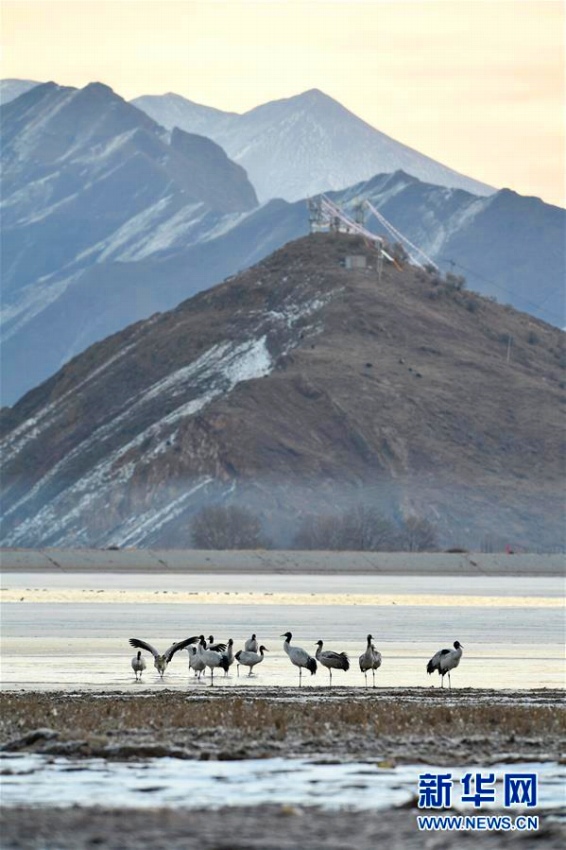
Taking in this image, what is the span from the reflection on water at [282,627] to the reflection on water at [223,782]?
12.9 metres

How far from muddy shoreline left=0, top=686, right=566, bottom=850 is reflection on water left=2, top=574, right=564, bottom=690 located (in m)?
4.12

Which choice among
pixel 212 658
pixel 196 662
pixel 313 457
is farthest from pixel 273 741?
pixel 313 457

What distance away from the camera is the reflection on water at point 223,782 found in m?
15.6

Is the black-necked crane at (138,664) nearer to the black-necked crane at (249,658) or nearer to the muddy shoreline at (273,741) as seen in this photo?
the black-necked crane at (249,658)

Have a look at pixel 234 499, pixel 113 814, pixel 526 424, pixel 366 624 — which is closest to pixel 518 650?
pixel 366 624

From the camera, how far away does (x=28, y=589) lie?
87.2m

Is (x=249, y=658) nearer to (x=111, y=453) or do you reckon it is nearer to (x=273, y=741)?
(x=273, y=741)

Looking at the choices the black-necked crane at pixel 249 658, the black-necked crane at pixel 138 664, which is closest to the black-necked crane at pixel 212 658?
the black-necked crane at pixel 138 664

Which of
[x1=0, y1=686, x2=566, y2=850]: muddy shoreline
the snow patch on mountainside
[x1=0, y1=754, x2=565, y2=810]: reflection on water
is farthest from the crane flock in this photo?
the snow patch on mountainside

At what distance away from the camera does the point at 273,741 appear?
19781 millimetres

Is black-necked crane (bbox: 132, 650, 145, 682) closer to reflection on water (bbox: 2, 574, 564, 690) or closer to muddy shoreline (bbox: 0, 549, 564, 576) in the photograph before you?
reflection on water (bbox: 2, 574, 564, 690)

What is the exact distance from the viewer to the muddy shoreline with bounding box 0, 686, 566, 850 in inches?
544

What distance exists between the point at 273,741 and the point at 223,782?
3.22m

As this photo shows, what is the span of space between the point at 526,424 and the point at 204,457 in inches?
1387
